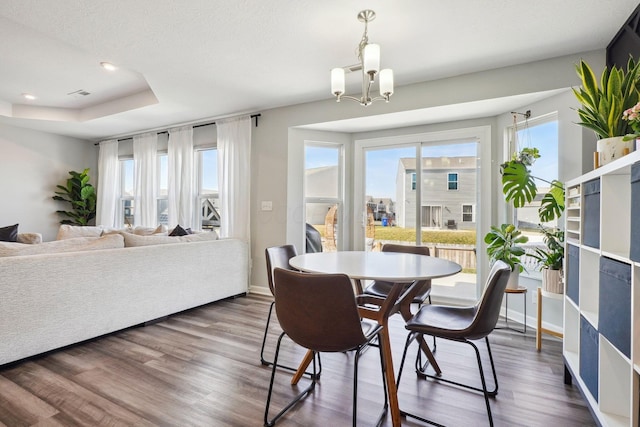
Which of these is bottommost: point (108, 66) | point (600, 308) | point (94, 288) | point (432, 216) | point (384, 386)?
point (384, 386)

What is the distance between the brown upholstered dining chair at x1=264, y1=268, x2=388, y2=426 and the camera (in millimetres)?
1433

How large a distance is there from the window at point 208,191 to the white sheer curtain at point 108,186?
2.14 metres

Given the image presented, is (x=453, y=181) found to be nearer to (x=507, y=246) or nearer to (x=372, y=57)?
(x=507, y=246)

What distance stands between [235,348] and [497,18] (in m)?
3.23

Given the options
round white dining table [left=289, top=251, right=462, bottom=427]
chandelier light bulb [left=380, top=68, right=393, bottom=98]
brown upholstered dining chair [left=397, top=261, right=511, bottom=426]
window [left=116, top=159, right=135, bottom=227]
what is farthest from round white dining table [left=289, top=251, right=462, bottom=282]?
window [left=116, top=159, right=135, bottom=227]

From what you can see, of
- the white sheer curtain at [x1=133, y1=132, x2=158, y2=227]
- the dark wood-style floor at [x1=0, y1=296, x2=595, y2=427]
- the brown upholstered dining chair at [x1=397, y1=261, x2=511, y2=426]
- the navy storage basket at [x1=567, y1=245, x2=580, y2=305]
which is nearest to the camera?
the brown upholstered dining chair at [x1=397, y1=261, x2=511, y2=426]

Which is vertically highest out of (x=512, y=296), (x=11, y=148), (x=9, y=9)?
(x=9, y=9)

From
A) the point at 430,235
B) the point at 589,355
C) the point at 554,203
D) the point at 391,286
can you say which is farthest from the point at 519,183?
the point at 589,355

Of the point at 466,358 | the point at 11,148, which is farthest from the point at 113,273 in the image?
the point at 11,148

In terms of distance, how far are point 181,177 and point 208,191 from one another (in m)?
0.49

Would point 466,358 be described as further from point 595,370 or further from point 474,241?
point 474,241

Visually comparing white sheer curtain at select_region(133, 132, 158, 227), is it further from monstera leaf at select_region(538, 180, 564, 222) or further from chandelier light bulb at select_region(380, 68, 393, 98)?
monstera leaf at select_region(538, 180, 564, 222)

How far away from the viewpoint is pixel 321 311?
147cm

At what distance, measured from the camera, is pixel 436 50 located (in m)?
2.75
